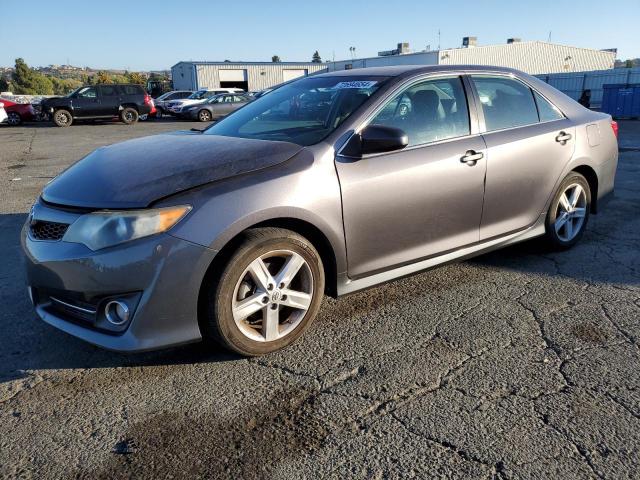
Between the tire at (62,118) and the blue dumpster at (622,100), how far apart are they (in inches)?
931

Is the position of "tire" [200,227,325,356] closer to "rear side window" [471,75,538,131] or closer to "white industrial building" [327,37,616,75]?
"rear side window" [471,75,538,131]

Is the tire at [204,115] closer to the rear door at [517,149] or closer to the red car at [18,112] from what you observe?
the red car at [18,112]

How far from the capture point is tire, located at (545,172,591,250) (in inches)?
168

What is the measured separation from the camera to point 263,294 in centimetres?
279

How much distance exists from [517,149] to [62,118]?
2412 centimetres

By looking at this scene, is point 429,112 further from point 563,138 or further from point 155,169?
point 155,169

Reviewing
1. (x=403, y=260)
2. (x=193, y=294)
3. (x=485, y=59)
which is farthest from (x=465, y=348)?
(x=485, y=59)

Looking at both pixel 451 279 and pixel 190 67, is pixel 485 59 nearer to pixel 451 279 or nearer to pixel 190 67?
pixel 190 67

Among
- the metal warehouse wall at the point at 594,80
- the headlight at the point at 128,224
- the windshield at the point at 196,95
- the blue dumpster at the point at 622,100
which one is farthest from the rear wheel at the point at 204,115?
the headlight at the point at 128,224

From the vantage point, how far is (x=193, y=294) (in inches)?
101

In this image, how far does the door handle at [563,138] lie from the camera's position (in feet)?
13.6

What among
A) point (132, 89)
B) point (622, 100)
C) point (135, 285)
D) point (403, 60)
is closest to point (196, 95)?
point (132, 89)

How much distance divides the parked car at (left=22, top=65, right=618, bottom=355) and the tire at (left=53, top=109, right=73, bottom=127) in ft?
74.1

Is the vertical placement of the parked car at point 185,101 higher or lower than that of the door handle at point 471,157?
lower
